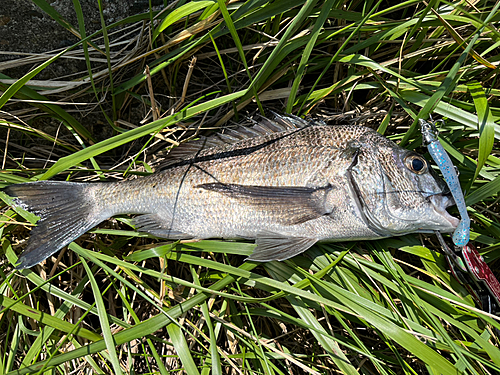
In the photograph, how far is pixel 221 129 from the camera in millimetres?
2525

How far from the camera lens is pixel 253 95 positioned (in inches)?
93.3

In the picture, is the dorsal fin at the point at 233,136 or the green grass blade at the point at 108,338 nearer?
the green grass blade at the point at 108,338

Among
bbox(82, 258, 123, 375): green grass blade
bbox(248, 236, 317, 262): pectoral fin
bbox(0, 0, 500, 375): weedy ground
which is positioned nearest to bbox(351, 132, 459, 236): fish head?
bbox(0, 0, 500, 375): weedy ground

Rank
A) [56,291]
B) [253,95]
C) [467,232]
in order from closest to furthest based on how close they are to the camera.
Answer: [467,232] < [56,291] < [253,95]

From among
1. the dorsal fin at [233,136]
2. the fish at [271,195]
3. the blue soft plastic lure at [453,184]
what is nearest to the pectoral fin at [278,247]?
the fish at [271,195]

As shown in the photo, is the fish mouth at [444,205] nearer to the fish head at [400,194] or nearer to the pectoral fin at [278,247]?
the fish head at [400,194]

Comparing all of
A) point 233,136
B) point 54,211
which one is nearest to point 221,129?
point 233,136

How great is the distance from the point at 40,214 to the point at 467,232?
256cm

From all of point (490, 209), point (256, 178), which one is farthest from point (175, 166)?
point (490, 209)

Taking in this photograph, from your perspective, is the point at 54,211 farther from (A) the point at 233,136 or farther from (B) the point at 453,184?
(B) the point at 453,184

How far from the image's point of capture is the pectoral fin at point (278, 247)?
2.08 metres

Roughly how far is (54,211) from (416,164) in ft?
7.29

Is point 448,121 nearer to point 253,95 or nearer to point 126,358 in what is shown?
point 253,95

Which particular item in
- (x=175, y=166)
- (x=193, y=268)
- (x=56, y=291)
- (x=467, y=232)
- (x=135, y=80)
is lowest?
(x=467, y=232)
